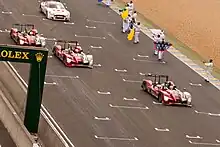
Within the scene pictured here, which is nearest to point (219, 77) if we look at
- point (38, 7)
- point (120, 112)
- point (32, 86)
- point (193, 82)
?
point (193, 82)

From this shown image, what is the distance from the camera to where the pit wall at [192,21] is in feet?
172

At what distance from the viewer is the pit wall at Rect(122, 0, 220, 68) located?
52.5 m

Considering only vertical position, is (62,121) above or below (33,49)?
below

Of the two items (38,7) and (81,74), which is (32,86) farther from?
(38,7)

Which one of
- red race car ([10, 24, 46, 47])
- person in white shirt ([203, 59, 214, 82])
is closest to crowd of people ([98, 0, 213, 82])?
person in white shirt ([203, 59, 214, 82])

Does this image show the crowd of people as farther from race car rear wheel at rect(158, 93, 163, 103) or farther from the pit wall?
race car rear wheel at rect(158, 93, 163, 103)

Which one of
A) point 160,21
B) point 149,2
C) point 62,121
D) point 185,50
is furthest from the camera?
point 149,2

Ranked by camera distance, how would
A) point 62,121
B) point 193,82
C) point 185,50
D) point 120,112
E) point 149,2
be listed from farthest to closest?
1. point 149,2
2. point 185,50
3. point 193,82
4. point 120,112
5. point 62,121

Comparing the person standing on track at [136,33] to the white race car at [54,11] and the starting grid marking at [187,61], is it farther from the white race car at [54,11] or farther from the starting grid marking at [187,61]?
the white race car at [54,11]

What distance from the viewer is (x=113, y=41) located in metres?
50.0

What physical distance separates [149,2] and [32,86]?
34.2m

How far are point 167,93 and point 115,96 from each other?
9.33ft

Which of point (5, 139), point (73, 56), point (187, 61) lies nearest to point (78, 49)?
point (73, 56)

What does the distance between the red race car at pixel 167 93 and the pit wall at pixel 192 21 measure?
11.6 meters
